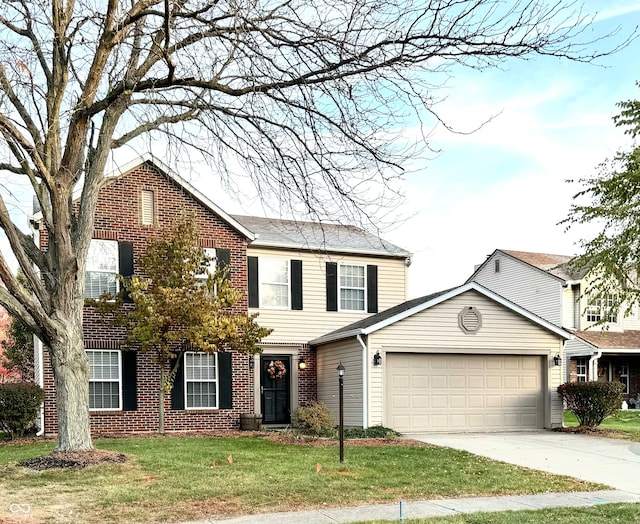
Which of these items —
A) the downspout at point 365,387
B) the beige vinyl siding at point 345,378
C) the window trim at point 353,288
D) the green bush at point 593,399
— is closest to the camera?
the downspout at point 365,387

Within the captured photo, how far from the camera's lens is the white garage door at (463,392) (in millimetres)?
18078

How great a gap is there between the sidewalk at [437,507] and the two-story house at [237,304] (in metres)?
7.31

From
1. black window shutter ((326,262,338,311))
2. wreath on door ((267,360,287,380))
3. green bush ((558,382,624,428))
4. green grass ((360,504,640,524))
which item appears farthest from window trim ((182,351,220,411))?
green grass ((360,504,640,524))

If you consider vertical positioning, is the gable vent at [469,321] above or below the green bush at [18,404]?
above

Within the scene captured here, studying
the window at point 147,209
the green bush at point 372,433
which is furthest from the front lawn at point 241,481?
the window at point 147,209

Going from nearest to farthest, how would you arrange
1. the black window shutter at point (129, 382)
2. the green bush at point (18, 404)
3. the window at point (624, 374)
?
1. the green bush at point (18, 404)
2. the black window shutter at point (129, 382)
3. the window at point (624, 374)

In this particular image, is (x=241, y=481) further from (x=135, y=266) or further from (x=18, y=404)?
(x=135, y=266)

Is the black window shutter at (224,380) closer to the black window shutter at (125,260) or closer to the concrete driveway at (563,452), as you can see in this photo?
the black window shutter at (125,260)

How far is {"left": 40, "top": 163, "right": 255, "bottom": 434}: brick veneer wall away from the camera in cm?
1766

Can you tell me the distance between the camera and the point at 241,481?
1011cm

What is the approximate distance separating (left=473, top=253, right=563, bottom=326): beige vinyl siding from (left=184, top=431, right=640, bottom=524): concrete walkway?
423 inches

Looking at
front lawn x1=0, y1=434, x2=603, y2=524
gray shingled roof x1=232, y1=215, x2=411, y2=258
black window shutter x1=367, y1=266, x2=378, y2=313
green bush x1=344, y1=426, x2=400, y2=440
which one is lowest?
green bush x1=344, y1=426, x2=400, y2=440

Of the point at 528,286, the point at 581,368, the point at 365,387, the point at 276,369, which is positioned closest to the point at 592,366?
the point at 581,368

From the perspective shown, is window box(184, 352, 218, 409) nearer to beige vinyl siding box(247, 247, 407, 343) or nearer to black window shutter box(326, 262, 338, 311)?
beige vinyl siding box(247, 247, 407, 343)
